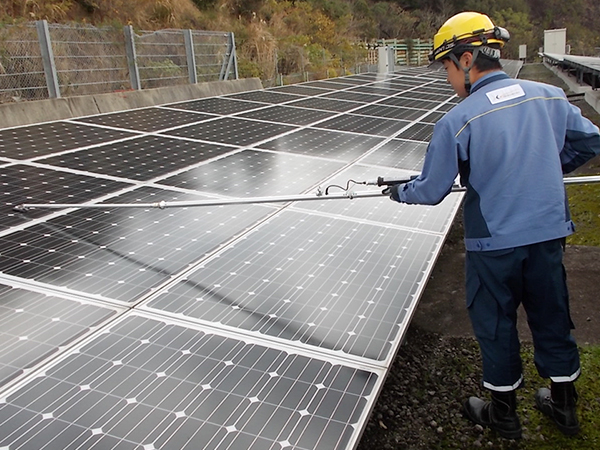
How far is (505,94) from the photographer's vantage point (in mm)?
3068

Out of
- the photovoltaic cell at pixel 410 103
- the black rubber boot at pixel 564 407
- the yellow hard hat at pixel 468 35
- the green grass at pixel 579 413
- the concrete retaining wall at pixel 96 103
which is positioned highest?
the yellow hard hat at pixel 468 35

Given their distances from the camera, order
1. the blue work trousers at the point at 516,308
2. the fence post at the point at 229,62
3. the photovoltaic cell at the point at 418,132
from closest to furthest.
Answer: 1. the blue work trousers at the point at 516,308
2. the photovoltaic cell at the point at 418,132
3. the fence post at the point at 229,62

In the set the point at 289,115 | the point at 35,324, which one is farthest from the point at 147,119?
the point at 35,324

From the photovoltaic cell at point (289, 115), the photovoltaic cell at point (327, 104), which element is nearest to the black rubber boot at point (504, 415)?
the photovoltaic cell at point (289, 115)

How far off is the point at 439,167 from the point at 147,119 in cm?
924

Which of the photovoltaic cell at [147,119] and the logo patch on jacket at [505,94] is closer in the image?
the logo patch on jacket at [505,94]

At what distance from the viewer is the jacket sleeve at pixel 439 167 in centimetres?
306

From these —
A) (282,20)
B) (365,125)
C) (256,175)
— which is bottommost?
(256,175)

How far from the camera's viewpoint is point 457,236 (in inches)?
309

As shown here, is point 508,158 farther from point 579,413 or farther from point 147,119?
point 147,119

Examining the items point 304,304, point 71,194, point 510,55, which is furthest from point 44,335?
point 510,55

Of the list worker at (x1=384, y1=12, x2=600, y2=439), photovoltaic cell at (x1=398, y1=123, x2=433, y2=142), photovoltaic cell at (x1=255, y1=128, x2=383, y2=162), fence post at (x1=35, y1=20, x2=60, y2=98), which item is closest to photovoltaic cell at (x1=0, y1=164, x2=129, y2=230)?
photovoltaic cell at (x1=255, y1=128, x2=383, y2=162)

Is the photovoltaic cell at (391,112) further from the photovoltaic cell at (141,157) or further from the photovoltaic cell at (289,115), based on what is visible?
the photovoltaic cell at (141,157)

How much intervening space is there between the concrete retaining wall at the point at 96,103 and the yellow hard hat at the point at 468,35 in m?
9.21
